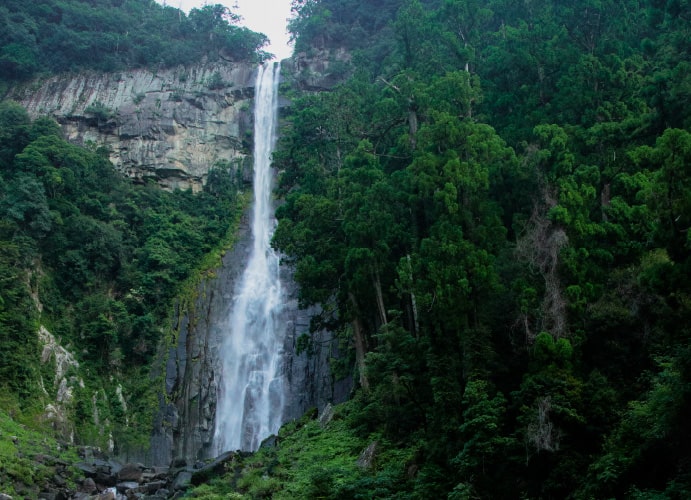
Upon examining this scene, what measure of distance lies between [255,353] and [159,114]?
19453mm

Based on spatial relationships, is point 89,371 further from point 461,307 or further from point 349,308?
point 461,307

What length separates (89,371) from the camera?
1099 inches

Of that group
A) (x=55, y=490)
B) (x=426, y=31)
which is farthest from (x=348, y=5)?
(x=55, y=490)

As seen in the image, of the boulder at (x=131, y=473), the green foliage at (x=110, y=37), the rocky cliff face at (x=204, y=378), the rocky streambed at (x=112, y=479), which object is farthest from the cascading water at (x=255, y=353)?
Result: the green foliage at (x=110, y=37)

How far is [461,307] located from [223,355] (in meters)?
19.5

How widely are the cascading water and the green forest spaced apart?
398 cm

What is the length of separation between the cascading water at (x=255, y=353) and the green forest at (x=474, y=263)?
3.98 m

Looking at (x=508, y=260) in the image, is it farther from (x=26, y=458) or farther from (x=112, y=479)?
(x=26, y=458)

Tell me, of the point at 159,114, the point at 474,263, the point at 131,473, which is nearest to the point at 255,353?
the point at 131,473

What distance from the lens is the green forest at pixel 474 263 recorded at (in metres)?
10.6

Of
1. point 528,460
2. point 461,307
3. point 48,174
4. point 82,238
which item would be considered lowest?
point 528,460

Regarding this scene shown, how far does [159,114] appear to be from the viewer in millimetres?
41844

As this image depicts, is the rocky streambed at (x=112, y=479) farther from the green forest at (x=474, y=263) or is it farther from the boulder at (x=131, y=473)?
the green forest at (x=474, y=263)

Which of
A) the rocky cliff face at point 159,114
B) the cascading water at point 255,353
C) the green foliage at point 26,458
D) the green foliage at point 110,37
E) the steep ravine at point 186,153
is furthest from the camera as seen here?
the green foliage at point 110,37
